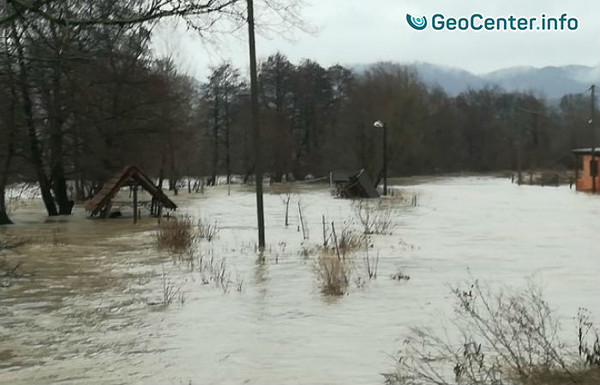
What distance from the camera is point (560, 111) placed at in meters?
114

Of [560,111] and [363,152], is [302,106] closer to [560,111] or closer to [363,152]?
[363,152]

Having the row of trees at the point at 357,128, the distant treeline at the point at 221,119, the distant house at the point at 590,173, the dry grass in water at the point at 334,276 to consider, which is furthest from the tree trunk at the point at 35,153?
the row of trees at the point at 357,128

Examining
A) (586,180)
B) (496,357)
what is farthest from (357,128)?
(496,357)

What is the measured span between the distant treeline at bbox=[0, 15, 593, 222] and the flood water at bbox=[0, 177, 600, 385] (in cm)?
302

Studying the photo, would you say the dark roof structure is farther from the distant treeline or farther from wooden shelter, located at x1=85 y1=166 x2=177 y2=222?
the distant treeline

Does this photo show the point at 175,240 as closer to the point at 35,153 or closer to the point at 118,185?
the point at 118,185

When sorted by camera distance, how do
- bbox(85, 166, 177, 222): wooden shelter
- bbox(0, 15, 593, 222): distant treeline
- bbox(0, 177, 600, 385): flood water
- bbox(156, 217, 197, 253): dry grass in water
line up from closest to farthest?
bbox(0, 177, 600, 385): flood water, bbox(0, 15, 593, 222): distant treeline, bbox(156, 217, 197, 253): dry grass in water, bbox(85, 166, 177, 222): wooden shelter

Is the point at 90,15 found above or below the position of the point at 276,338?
above

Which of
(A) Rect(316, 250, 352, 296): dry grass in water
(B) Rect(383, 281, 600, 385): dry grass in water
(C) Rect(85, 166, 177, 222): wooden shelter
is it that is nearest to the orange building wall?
(C) Rect(85, 166, 177, 222): wooden shelter

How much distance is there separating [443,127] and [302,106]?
2504cm

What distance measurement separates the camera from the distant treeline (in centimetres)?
1291

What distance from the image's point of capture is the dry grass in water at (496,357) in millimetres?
5191

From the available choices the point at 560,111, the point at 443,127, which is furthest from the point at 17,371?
the point at 560,111

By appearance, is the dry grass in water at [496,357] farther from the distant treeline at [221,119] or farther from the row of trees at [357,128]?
the row of trees at [357,128]
